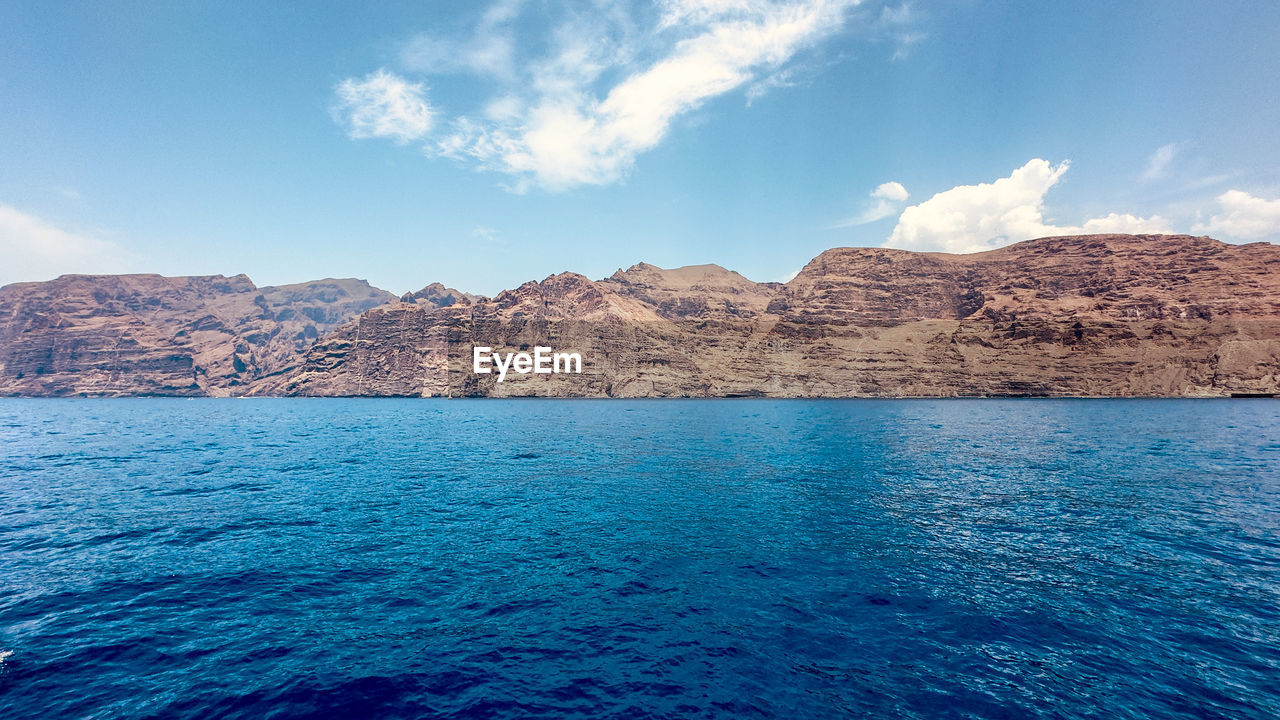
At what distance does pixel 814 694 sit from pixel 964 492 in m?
29.9

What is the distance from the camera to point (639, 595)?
18406mm

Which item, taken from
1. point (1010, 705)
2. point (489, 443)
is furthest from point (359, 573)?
point (489, 443)

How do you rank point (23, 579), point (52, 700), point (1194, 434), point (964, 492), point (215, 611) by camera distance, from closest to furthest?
1. point (52, 700)
2. point (215, 611)
3. point (23, 579)
4. point (964, 492)
5. point (1194, 434)

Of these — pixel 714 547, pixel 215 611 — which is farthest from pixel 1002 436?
pixel 215 611

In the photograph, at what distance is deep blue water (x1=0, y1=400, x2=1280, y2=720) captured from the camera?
12.4 metres

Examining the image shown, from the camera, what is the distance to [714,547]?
2369 cm

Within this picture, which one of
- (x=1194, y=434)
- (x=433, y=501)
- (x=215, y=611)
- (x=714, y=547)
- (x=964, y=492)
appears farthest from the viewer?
(x=1194, y=434)

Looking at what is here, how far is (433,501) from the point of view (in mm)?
32781

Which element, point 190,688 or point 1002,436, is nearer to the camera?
point 190,688

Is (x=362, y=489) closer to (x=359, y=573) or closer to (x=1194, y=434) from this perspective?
(x=359, y=573)

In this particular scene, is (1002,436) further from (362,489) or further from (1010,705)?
(362,489)

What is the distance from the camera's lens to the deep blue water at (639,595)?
12383 mm

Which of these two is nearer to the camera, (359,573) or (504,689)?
(504,689)

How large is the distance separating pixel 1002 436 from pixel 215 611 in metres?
89.7
